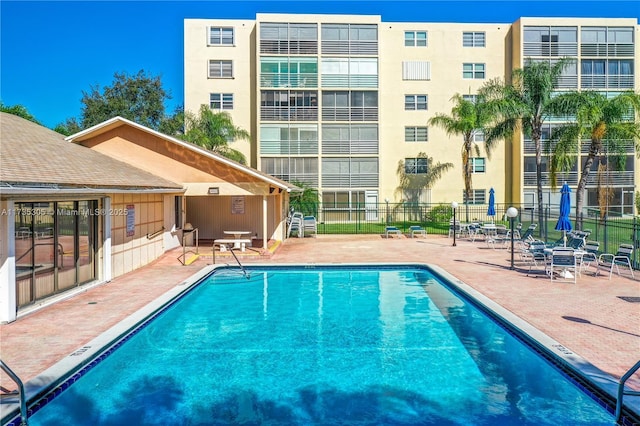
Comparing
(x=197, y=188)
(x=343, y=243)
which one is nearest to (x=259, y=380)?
(x=197, y=188)

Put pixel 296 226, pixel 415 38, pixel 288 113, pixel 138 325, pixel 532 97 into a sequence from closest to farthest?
pixel 138 325, pixel 532 97, pixel 296 226, pixel 288 113, pixel 415 38

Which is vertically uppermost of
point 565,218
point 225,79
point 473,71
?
point 473,71

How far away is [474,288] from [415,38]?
2954 centimetres

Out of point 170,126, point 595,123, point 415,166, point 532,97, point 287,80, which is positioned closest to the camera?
point 595,123

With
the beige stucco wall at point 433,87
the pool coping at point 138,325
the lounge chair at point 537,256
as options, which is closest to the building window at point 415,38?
the beige stucco wall at point 433,87

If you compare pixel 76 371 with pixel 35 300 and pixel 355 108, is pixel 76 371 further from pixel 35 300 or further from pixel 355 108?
pixel 355 108

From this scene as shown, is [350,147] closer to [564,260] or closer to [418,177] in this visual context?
[418,177]

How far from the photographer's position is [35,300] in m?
10.7

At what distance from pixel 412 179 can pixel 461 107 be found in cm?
807

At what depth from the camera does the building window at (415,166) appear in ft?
125

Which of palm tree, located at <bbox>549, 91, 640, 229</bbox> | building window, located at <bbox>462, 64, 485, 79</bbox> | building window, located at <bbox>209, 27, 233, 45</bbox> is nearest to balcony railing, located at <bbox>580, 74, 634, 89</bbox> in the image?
building window, located at <bbox>462, 64, 485, 79</bbox>

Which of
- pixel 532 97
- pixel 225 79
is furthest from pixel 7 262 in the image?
pixel 225 79

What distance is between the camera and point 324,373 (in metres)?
7.89

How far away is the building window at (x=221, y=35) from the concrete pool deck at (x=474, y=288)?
915 inches
